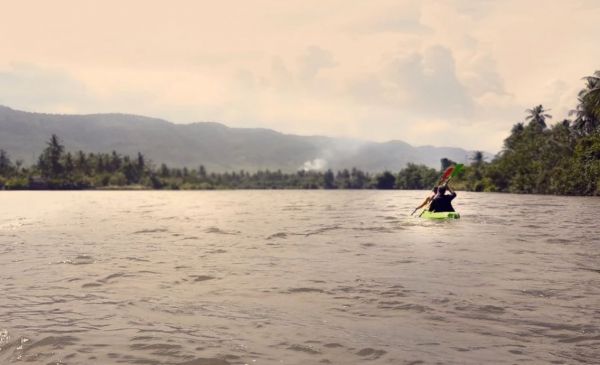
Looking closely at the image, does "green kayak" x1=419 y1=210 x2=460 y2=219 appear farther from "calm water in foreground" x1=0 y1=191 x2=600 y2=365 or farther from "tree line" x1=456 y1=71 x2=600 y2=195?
"tree line" x1=456 y1=71 x2=600 y2=195

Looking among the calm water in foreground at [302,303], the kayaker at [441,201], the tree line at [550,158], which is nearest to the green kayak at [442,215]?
the kayaker at [441,201]

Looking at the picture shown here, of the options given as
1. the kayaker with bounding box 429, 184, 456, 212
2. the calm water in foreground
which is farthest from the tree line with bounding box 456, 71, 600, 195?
the calm water in foreground

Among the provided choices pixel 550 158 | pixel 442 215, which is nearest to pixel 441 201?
pixel 442 215

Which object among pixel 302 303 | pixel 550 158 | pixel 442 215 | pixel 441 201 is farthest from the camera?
pixel 550 158

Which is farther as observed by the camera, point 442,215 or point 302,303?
point 442,215

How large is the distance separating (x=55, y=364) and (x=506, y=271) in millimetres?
11402

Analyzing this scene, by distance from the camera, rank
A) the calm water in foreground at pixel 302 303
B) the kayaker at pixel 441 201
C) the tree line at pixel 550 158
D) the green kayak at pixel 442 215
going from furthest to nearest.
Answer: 1. the tree line at pixel 550 158
2. the kayaker at pixel 441 201
3. the green kayak at pixel 442 215
4. the calm water in foreground at pixel 302 303

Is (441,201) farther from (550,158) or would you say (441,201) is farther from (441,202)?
(550,158)

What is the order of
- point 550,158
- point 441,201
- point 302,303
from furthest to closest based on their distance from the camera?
point 550,158 → point 441,201 → point 302,303

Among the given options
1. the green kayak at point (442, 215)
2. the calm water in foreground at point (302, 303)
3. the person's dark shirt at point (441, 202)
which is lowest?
the calm water in foreground at point (302, 303)

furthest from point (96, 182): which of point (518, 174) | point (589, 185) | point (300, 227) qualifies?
point (300, 227)

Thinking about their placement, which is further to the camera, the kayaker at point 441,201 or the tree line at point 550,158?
the tree line at point 550,158

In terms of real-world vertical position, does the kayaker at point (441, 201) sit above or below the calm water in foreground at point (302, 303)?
above

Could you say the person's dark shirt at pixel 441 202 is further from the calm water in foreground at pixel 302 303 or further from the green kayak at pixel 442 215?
the calm water in foreground at pixel 302 303
